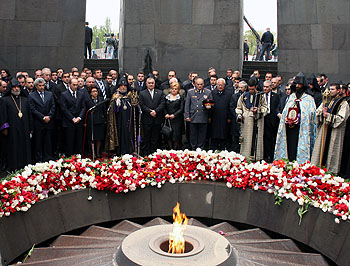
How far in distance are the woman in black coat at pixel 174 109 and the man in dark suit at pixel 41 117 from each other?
8.13 ft

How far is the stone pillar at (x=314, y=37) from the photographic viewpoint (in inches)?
558

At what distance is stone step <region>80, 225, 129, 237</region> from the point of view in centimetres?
527

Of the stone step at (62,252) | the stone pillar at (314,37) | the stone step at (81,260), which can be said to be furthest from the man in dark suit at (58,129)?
the stone pillar at (314,37)

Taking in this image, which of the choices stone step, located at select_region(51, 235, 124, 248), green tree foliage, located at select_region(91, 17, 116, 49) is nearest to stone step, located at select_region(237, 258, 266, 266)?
stone step, located at select_region(51, 235, 124, 248)

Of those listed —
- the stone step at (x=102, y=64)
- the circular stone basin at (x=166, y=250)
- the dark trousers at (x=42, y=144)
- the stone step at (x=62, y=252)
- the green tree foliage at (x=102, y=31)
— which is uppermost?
the green tree foliage at (x=102, y=31)

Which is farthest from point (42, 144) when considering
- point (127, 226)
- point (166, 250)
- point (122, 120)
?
point (166, 250)

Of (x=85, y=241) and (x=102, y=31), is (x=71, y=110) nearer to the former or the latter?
(x=85, y=241)

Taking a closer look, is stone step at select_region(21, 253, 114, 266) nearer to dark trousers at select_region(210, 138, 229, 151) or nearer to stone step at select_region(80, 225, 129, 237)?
stone step at select_region(80, 225, 129, 237)

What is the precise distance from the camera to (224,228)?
5.68 metres

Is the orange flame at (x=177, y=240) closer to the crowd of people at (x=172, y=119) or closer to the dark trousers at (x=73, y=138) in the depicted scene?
the crowd of people at (x=172, y=119)

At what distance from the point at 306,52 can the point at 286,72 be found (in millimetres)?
902

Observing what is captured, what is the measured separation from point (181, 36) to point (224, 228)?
972 centimetres

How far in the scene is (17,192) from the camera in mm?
5195

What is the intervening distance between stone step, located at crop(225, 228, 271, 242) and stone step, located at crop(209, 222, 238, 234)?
7.4 inches
